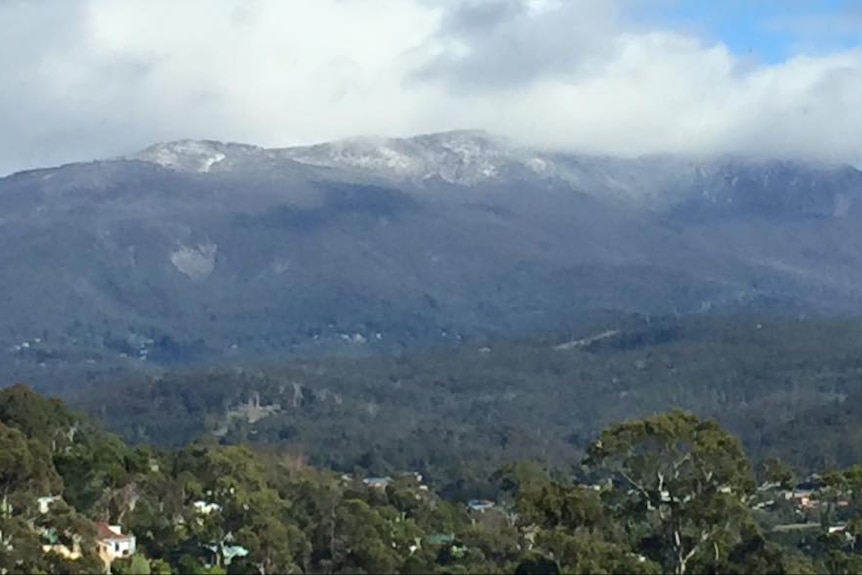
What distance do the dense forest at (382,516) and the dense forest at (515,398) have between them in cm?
3432

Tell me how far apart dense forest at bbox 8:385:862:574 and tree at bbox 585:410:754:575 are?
4 cm

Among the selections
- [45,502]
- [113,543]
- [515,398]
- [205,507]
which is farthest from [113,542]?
[515,398]

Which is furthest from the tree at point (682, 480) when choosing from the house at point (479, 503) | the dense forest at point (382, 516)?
the house at point (479, 503)

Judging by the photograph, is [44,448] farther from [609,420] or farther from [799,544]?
[609,420]

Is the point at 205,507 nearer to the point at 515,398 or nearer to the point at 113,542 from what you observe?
the point at 113,542

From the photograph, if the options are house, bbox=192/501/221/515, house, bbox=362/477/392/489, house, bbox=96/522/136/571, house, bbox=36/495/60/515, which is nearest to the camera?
house, bbox=96/522/136/571

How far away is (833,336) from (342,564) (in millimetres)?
122842

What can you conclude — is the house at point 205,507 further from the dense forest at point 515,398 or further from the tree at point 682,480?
the dense forest at point 515,398

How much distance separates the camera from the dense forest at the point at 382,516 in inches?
1576

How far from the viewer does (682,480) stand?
4019 cm

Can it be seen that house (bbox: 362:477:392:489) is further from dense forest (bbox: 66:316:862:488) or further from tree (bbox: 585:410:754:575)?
tree (bbox: 585:410:754:575)

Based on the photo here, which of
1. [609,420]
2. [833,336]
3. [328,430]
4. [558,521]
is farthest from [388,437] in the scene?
[558,521]

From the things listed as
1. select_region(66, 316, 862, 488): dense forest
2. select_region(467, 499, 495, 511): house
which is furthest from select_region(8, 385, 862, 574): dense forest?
select_region(66, 316, 862, 488): dense forest

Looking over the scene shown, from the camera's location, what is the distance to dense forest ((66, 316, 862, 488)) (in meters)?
114
